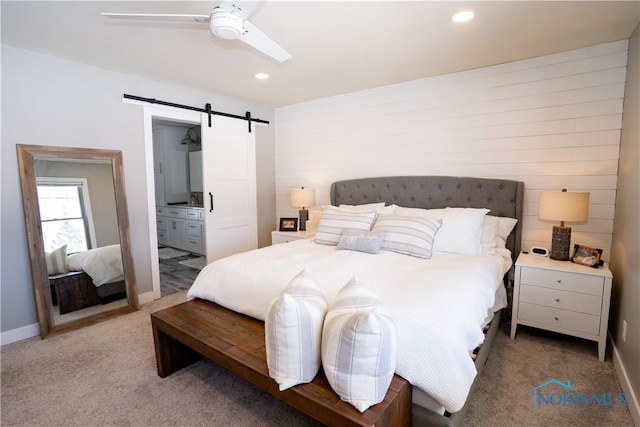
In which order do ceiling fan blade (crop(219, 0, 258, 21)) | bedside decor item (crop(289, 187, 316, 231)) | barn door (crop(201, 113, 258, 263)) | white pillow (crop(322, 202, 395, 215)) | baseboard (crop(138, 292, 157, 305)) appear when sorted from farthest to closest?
bedside decor item (crop(289, 187, 316, 231))
barn door (crop(201, 113, 258, 263))
baseboard (crop(138, 292, 157, 305))
white pillow (crop(322, 202, 395, 215))
ceiling fan blade (crop(219, 0, 258, 21))

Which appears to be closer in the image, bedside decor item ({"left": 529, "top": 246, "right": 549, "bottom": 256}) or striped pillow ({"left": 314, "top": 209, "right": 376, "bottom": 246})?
bedside decor item ({"left": 529, "top": 246, "right": 549, "bottom": 256})

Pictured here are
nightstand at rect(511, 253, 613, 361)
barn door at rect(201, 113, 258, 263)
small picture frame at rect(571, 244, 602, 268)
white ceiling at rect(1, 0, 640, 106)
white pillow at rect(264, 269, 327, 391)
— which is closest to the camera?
white pillow at rect(264, 269, 327, 391)

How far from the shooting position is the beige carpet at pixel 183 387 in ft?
5.49

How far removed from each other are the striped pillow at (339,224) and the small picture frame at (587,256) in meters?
1.65

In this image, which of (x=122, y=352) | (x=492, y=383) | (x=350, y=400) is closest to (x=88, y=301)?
(x=122, y=352)

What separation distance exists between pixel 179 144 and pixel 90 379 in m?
4.75

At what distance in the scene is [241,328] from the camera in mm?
1848

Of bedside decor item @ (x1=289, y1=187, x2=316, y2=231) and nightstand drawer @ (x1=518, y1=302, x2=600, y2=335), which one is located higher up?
bedside decor item @ (x1=289, y1=187, x2=316, y2=231)

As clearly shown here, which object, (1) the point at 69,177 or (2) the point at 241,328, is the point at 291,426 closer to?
(2) the point at 241,328

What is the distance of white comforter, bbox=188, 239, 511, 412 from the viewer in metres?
1.31

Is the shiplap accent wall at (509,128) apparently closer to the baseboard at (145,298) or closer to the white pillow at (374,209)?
the white pillow at (374,209)

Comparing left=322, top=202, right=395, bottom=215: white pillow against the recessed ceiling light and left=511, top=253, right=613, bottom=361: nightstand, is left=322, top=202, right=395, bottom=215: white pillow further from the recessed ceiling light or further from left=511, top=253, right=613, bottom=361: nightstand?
the recessed ceiling light

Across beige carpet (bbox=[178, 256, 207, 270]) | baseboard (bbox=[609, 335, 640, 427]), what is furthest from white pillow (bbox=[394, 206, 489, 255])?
beige carpet (bbox=[178, 256, 207, 270])

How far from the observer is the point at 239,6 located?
153 centimetres
